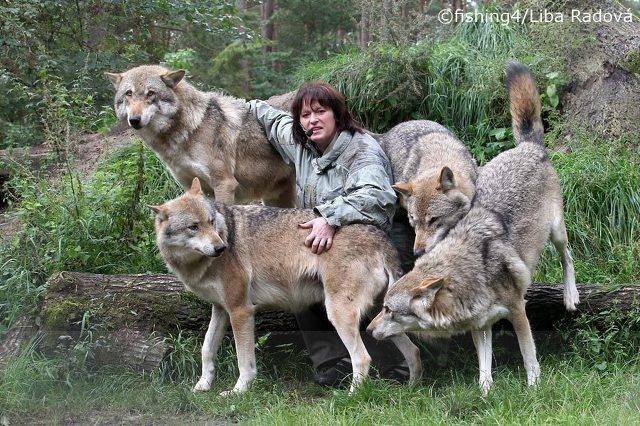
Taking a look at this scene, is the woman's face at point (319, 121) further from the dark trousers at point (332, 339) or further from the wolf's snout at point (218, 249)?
the wolf's snout at point (218, 249)

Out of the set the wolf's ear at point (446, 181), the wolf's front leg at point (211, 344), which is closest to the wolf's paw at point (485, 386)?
the wolf's ear at point (446, 181)

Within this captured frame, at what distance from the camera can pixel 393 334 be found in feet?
17.8

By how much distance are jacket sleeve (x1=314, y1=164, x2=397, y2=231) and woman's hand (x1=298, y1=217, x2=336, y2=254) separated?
50mm

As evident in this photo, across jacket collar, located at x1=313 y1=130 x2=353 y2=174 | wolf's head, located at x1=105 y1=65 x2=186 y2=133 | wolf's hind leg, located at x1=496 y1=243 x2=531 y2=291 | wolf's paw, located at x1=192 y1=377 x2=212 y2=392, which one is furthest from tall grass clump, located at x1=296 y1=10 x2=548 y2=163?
wolf's paw, located at x1=192 y1=377 x2=212 y2=392

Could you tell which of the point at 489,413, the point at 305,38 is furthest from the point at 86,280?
the point at 305,38

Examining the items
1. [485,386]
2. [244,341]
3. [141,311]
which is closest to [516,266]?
[485,386]

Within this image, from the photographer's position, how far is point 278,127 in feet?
23.1

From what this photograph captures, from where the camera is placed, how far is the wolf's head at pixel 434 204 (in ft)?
20.0

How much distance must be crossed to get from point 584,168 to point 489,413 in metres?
4.42

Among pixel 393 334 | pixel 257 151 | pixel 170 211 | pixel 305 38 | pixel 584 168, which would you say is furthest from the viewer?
pixel 305 38

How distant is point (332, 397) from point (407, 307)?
86cm

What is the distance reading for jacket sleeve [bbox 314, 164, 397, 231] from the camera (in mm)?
5818

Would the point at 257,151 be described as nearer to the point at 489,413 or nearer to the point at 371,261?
the point at 371,261

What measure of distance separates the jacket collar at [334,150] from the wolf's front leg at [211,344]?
1502 millimetres
